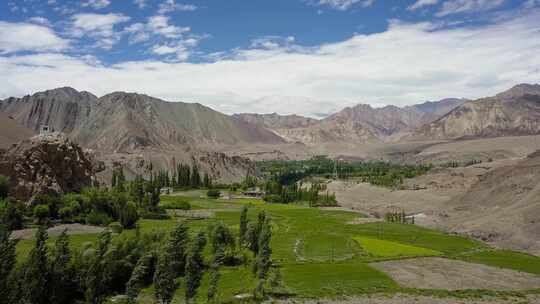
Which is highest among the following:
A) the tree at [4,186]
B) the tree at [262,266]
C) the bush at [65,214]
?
the tree at [4,186]

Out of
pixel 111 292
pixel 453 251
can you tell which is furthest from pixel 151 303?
pixel 453 251

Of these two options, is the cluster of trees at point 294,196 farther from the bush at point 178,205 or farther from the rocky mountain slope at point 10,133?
the rocky mountain slope at point 10,133

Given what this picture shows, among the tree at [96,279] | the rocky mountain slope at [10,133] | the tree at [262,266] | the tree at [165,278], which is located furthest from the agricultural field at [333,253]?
the rocky mountain slope at [10,133]

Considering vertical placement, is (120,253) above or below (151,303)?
above

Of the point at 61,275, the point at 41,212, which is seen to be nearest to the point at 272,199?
the point at 41,212

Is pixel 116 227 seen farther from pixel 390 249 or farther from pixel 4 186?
pixel 390 249

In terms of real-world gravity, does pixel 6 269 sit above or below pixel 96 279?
above

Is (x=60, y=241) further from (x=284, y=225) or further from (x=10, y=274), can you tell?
(x=284, y=225)
